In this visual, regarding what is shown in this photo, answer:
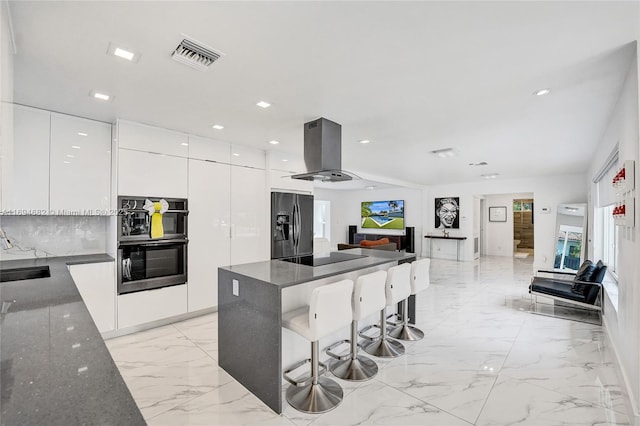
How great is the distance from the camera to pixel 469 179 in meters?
8.48

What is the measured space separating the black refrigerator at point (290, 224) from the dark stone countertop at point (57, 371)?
10.9ft

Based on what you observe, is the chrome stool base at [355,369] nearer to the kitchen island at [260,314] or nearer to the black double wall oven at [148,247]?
the kitchen island at [260,314]

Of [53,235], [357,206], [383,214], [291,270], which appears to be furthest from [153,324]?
[357,206]

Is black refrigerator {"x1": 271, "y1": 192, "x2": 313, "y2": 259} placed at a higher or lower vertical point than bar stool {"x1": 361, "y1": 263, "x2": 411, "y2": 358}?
higher

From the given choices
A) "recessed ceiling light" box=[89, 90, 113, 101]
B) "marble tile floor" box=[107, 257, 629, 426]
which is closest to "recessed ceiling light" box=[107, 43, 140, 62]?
"recessed ceiling light" box=[89, 90, 113, 101]

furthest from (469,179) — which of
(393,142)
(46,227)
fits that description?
(46,227)

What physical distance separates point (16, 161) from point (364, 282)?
3629mm

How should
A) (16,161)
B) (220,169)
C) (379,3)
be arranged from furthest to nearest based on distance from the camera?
(220,169) → (16,161) → (379,3)

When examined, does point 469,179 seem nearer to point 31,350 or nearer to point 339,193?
point 339,193

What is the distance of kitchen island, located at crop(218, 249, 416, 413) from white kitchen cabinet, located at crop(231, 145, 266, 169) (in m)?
2.18

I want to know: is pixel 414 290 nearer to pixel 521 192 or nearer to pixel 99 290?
pixel 99 290

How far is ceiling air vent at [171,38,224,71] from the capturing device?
6.48 ft

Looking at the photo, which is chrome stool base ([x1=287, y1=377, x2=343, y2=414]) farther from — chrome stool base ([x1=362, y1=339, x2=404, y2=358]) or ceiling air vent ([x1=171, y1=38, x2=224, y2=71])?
ceiling air vent ([x1=171, y1=38, x2=224, y2=71])

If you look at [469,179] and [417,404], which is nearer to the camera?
[417,404]
